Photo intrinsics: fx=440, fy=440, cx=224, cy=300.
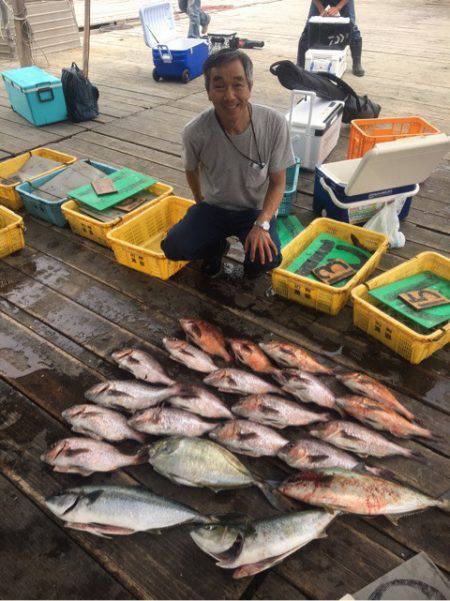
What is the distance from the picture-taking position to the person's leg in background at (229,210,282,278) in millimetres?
3350

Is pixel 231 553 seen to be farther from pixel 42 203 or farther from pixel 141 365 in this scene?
pixel 42 203

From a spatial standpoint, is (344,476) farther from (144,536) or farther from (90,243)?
(90,243)

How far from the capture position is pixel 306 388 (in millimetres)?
2652

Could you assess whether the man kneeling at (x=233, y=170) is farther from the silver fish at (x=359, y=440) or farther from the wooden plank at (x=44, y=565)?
the wooden plank at (x=44, y=565)

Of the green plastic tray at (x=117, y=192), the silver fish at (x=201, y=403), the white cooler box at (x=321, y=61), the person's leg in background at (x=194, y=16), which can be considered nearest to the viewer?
the silver fish at (x=201, y=403)

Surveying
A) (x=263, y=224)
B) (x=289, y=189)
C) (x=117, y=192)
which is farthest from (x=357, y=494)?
(x=117, y=192)

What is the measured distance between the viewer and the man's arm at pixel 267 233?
3154mm

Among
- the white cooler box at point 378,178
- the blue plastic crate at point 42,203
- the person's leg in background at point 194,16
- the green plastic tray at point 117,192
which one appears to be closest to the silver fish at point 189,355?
the green plastic tray at point 117,192

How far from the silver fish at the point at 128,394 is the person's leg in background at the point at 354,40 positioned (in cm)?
768

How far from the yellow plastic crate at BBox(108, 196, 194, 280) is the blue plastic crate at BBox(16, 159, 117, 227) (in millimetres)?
923

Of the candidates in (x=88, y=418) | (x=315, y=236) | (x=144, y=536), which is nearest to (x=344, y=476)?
(x=144, y=536)

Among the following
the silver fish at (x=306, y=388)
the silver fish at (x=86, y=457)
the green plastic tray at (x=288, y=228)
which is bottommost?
the silver fish at (x=86, y=457)

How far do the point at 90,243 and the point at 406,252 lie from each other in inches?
117

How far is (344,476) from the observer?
2172 millimetres
